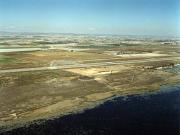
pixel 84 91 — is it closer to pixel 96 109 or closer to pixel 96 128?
pixel 96 109

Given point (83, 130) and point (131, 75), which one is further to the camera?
point (131, 75)

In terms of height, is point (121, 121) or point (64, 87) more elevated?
point (64, 87)

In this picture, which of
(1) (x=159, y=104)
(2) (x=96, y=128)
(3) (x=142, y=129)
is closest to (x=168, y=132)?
(3) (x=142, y=129)

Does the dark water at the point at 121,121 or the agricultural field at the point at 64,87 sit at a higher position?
the agricultural field at the point at 64,87

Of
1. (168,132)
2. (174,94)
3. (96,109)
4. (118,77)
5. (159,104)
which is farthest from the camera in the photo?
(118,77)

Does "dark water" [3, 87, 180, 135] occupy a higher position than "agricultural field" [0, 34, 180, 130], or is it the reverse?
"agricultural field" [0, 34, 180, 130]

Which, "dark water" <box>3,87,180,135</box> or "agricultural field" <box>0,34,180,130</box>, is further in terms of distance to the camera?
"agricultural field" <box>0,34,180,130</box>

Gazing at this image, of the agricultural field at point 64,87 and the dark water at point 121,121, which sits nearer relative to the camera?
the dark water at point 121,121

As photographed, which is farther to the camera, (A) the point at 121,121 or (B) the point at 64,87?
(B) the point at 64,87
